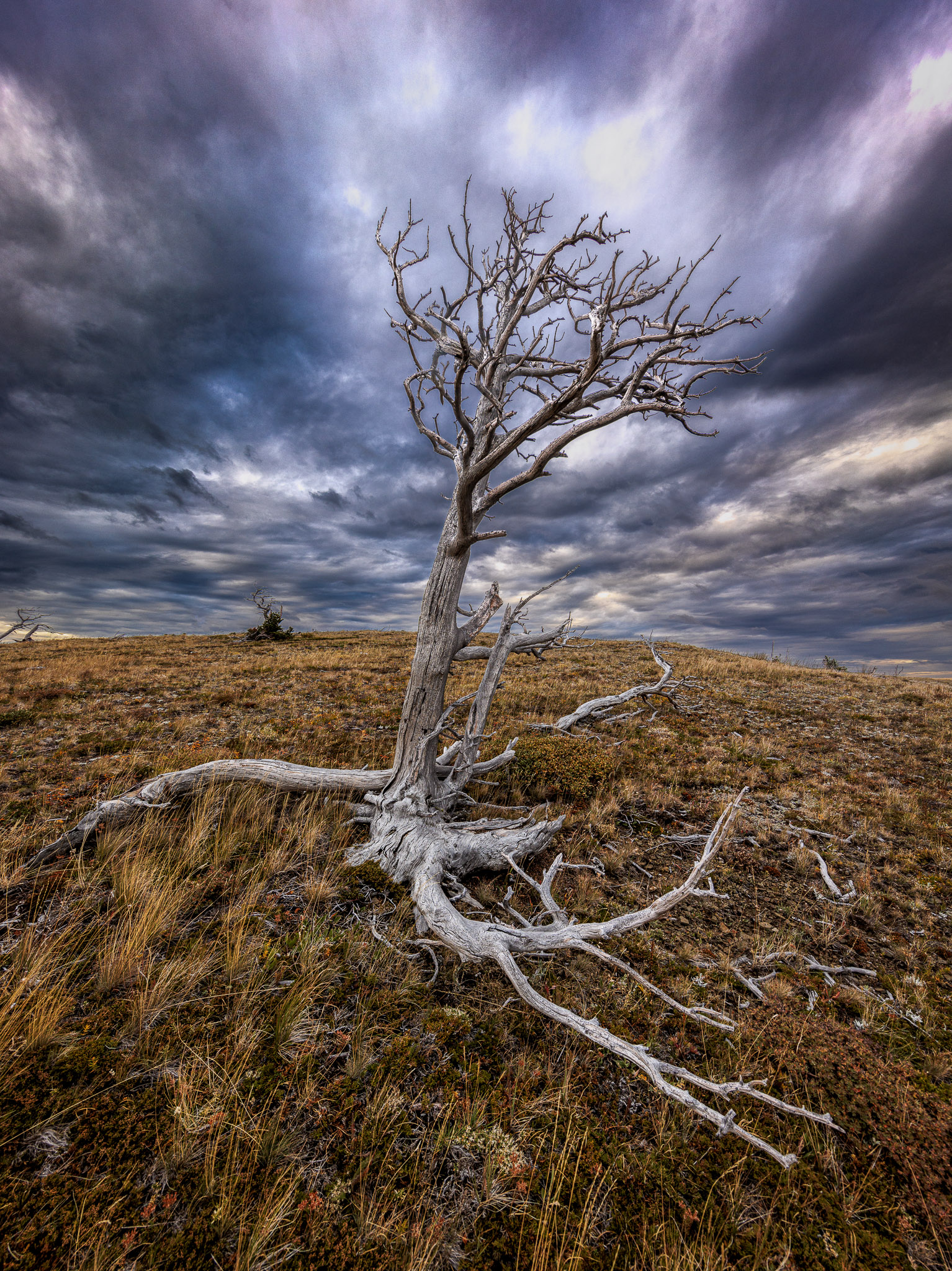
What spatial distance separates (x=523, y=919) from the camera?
3938mm

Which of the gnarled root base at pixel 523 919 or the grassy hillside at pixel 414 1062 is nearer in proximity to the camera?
the grassy hillside at pixel 414 1062

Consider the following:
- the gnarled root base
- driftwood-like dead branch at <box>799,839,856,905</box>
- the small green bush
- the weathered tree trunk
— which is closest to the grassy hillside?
driftwood-like dead branch at <box>799,839,856,905</box>

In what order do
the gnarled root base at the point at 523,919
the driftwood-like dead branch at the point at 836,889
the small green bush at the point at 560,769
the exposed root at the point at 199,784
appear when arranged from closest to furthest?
1. the gnarled root base at the point at 523,919
2. the exposed root at the point at 199,784
3. the driftwood-like dead branch at the point at 836,889
4. the small green bush at the point at 560,769

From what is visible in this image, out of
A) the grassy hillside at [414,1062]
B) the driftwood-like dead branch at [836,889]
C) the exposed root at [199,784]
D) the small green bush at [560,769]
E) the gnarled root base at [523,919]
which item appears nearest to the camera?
the grassy hillside at [414,1062]

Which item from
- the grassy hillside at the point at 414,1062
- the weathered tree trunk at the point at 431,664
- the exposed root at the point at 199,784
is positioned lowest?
the grassy hillside at the point at 414,1062

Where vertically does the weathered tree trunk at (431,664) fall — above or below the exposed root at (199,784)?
above

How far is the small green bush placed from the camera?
8.04 m

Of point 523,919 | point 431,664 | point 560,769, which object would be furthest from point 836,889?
point 431,664

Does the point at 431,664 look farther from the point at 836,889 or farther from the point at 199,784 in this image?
the point at 836,889

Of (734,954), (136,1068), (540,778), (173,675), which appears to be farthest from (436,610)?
(173,675)

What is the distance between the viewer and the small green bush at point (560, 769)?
316 inches

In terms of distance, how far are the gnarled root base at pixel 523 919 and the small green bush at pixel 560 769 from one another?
2.20m

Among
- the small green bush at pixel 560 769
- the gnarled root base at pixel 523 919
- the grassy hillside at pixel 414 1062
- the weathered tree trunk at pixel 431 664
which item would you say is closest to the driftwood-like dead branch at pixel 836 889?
the grassy hillside at pixel 414 1062

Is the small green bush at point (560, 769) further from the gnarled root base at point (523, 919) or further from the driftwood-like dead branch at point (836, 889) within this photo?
the driftwood-like dead branch at point (836, 889)
